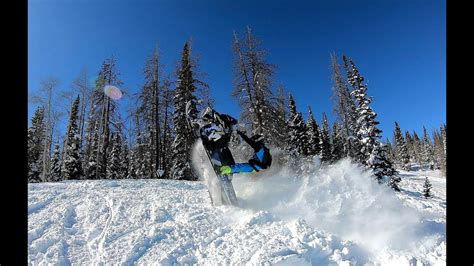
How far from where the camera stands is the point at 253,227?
19.4 ft

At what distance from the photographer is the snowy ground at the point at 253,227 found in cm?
486

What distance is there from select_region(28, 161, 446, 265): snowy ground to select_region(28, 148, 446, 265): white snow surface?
0.06 ft

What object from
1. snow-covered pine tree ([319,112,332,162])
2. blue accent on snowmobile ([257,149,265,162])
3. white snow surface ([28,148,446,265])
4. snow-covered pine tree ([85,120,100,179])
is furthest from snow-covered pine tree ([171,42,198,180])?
snow-covered pine tree ([319,112,332,162])

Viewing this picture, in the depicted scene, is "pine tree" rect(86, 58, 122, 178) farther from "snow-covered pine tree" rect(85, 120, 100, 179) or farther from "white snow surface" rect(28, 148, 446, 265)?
"white snow surface" rect(28, 148, 446, 265)

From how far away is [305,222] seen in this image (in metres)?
5.82

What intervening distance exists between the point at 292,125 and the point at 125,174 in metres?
26.0

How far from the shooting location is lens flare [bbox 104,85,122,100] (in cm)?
2983

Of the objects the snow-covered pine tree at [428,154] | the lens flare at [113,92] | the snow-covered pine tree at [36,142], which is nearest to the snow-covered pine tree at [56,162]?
the snow-covered pine tree at [36,142]

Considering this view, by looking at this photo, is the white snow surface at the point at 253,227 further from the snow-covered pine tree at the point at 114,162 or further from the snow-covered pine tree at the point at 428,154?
the snow-covered pine tree at the point at 428,154

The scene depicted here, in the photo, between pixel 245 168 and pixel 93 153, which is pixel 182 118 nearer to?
pixel 93 153

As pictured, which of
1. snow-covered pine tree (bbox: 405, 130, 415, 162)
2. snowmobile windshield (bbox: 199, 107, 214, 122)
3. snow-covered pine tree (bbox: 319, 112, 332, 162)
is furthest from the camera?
snow-covered pine tree (bbox: 405, 130, 415, 162)

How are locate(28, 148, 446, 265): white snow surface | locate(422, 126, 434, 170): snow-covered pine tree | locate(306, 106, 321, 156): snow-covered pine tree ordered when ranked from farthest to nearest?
locate(422, 126, 434, 170): snow-covered pine tree < locate(306, 106, 321, 156): snow-covered pine tree < locate(28, 148, 446, 265): white snow surface

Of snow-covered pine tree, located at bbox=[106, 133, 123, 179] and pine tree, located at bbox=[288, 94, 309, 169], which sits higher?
pine tree, located at bbox=[288, 94, 309, 169]
